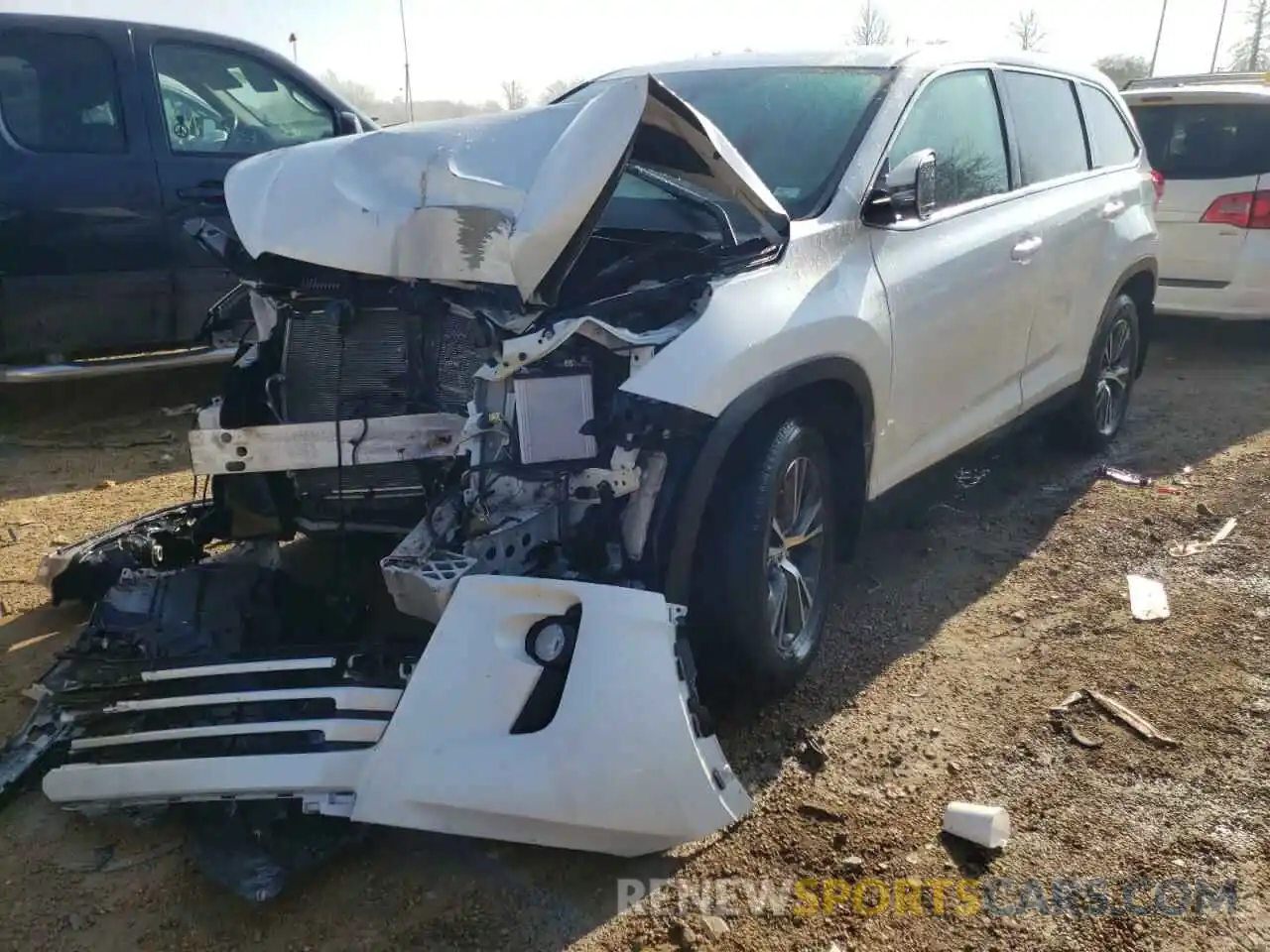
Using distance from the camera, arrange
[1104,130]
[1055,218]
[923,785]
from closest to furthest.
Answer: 1. [923,785]
2. [1055,218]
3. [1104,130]

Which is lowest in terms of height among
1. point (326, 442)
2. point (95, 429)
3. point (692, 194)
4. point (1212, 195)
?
point (95, 429)

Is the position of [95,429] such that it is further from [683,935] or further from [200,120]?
[683,935]

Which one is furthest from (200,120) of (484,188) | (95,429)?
(484,188)

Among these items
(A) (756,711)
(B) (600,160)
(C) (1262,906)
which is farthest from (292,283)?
(C) (1262,906)

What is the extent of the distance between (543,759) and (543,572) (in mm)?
509

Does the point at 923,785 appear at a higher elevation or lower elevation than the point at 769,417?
lower

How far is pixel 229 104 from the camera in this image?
625 centimetres

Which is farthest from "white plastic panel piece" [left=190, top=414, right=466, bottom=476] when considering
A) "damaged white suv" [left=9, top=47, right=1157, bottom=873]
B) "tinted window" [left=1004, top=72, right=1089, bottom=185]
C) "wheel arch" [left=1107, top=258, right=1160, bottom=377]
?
"wheel arch" [left=1107, top=258, right=1160, bottom=377]

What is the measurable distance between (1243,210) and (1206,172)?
41 cm

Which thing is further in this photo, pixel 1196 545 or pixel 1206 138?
pixel 1206 138

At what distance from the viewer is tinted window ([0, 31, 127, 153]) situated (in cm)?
558

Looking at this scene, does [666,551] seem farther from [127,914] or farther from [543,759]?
[127,914]

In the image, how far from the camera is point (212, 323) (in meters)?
3.60

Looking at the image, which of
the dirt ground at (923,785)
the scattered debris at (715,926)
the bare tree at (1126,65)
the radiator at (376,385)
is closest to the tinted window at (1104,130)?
the dirt ground at (923,785)
